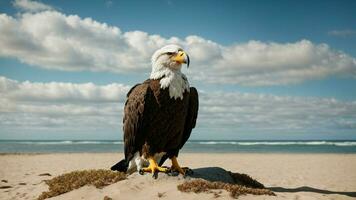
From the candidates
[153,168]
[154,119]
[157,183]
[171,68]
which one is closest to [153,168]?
[153,168]

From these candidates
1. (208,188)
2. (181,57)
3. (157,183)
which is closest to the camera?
(181,57)

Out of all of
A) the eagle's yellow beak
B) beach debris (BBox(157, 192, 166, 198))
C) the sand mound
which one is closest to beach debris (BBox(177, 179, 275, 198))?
the sand mound

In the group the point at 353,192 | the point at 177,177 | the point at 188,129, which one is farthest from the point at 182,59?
the point at 353,192

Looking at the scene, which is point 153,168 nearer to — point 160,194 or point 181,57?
point 160,194

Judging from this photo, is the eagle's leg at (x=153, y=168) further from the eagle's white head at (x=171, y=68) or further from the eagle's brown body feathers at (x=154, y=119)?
the eagle's white head at (x=171, y=68)

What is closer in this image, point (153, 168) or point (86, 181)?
point (153, 168)

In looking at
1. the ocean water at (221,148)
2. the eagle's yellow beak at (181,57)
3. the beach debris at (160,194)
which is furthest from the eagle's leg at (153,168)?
the ocean water at (221,148)

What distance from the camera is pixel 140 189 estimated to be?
24.0 ft

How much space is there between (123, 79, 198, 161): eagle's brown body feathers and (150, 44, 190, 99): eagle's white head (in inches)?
3.9

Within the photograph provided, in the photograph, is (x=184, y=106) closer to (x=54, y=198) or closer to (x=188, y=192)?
(x=188, y=192)

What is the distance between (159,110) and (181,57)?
1.06 m

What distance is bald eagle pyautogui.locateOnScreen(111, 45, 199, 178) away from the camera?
7094 mm

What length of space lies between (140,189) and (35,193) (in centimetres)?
348

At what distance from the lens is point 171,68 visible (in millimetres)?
7172
